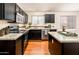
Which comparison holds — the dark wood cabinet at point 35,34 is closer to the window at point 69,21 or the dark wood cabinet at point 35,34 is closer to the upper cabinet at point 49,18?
the upper cabinet at point 49,18

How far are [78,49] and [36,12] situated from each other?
27.3 feet

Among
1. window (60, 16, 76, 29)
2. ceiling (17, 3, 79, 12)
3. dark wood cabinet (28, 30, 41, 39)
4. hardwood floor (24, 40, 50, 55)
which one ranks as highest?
ceiling (17, 3, 79, 12)

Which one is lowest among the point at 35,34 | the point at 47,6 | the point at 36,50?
the point at 36,50

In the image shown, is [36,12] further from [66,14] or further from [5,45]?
[5,45]

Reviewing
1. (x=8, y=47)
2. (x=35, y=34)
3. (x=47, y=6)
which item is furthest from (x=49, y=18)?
(x=8, y=47)

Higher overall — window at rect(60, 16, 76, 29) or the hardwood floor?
window at rect(60, 16, 76, 29)

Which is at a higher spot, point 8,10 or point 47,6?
point 47,6

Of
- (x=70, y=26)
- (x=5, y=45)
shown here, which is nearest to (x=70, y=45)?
(x=5, y=45)

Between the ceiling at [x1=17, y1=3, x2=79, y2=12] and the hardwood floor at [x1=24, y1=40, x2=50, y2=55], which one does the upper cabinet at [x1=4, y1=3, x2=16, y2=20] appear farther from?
the ceiling at [x1=17, y1=3, x2=79, y2=12]

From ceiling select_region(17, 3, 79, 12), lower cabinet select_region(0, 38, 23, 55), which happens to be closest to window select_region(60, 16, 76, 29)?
ceiling select_region(17, 3, 79, 12)

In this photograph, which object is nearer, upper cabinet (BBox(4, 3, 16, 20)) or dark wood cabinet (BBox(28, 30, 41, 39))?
upper cabinet (BBox(4, 3, 16, 20))

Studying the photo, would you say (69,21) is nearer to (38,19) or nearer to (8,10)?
(38,19)

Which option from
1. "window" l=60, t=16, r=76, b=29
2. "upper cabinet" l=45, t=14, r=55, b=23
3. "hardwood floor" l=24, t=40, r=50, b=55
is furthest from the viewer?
"window" l=60, t=16, r=76, b=29

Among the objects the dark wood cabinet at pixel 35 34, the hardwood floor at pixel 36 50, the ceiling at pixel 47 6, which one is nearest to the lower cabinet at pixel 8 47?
the hardwood floor at pixel 36 50
